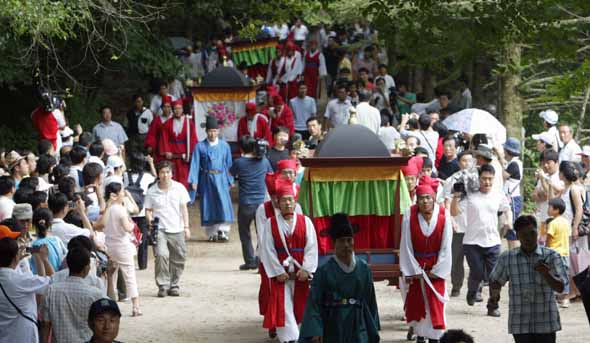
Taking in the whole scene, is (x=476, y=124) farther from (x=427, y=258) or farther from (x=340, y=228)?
(x=340, y=228)

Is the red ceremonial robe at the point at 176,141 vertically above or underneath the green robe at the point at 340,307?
above

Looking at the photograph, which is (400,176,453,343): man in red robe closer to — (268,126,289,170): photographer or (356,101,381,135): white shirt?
(268,126,289,170): photographer

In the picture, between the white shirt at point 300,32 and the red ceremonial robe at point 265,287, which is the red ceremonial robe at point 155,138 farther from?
the white shirt at point 300,32

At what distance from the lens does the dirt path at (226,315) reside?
13.9m

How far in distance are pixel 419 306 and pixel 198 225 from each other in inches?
395

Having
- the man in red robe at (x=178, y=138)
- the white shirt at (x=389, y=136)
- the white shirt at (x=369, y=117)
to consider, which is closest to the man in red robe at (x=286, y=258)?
the white shirt at (x=389, y=136)

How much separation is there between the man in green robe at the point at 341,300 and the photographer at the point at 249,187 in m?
8.48

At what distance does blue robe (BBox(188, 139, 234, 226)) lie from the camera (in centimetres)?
2061

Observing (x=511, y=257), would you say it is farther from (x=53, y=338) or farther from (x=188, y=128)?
(x=188, y=128)

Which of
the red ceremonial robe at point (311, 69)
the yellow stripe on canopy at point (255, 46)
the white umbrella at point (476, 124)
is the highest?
the yellow stripe on canopy at point (255, 46)

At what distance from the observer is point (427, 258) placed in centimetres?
1295

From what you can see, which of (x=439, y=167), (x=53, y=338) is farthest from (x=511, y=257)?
(x=439, y=167)

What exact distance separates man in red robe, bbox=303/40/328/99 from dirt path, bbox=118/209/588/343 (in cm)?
1265

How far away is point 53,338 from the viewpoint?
955 cm
